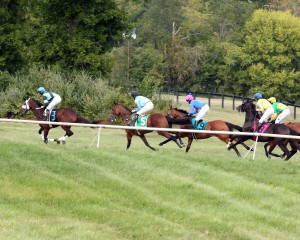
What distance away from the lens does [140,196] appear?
15.1 m

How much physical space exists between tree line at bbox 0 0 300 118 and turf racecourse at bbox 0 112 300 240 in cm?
2215

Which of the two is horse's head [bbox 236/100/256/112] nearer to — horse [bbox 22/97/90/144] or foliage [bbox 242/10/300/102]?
horse [bbox 22/97/90/144]

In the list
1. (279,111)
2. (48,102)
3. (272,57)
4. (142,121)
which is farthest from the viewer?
(272,57)

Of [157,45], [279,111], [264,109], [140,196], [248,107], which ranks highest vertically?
[248,107]

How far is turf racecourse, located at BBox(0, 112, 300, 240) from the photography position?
12.8m

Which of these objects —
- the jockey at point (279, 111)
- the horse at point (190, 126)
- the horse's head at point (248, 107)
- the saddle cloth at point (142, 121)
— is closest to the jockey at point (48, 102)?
the saddle cloth at point (142, 121)

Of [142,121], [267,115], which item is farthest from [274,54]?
[267,115]

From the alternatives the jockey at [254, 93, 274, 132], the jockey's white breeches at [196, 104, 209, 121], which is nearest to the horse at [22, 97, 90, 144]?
the jockey's white breeches at [196, 104, 209, 121]

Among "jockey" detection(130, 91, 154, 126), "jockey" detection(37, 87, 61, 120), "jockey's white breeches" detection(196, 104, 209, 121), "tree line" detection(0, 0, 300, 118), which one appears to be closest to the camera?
"jockey's white breeches" detection(196, 104, 209, 121)

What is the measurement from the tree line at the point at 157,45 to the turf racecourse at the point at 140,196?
72.7 ft

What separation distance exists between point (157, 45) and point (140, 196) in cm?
7413

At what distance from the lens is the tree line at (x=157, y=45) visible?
148ft

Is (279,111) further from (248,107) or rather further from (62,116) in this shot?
(62,116)

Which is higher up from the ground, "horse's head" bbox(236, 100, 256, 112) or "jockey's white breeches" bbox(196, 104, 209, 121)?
"horse's head" bbox(236, 100, 256, 112)
